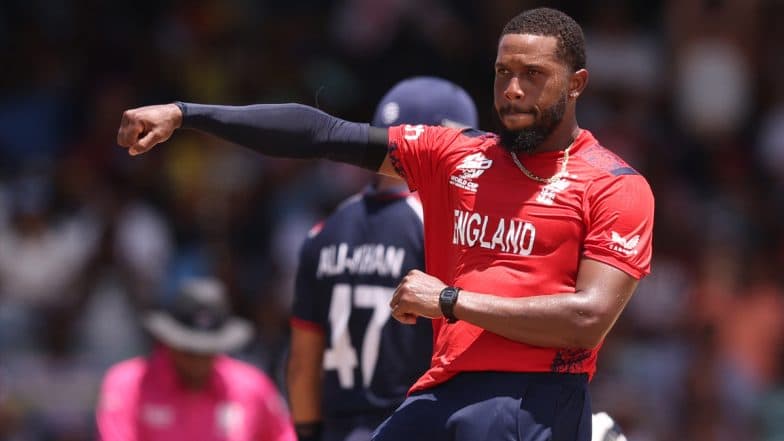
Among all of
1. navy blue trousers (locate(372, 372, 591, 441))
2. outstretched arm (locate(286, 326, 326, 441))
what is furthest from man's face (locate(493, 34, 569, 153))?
outstretched arm (locate(286, 326, 326, 441))

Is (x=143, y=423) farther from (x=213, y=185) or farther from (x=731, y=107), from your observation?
(x=731, y=107)

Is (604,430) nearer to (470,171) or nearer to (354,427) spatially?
(470,171)

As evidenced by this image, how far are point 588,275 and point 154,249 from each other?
282 inches

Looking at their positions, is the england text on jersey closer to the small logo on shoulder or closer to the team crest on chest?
the team crest on chest

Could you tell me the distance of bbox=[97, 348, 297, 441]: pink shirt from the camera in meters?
7.88

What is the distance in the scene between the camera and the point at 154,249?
1141 cm

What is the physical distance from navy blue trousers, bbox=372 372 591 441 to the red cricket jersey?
0.14 feet

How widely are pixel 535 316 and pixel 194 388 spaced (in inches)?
158

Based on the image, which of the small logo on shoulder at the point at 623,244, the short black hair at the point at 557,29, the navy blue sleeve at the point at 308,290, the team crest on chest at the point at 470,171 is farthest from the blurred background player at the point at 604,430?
the navy blue sleeve at the point at 308,290

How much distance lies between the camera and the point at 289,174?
11.8 meters

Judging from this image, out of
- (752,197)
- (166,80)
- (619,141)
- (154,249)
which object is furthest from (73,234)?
(752,197)

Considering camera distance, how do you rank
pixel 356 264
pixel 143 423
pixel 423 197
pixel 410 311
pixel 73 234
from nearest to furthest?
pixel 410 311 → pixel 423 197 → pixel 356 264 → pixel 143 423 → pixel 73 234

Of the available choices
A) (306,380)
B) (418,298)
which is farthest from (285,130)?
(306,380)

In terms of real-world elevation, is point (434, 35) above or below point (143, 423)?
above
